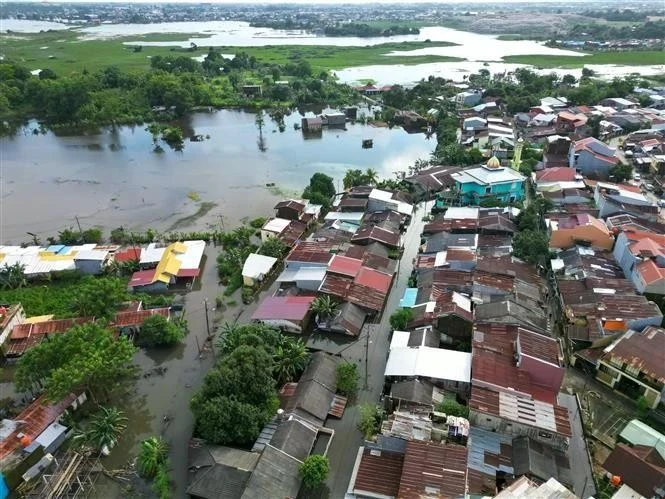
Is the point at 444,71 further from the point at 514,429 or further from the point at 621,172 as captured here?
the point at 514,429

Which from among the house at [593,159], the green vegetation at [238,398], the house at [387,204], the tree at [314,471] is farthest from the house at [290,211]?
the house at [593,159]

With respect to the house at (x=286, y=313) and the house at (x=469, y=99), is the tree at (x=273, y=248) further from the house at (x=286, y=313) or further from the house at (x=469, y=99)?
the house at (x=469, y=99)

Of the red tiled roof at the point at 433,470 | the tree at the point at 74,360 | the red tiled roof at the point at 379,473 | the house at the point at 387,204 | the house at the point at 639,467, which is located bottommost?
the house at the point at 387,204

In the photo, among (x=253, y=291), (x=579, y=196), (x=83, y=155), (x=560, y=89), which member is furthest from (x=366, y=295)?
(x=560, y=89)

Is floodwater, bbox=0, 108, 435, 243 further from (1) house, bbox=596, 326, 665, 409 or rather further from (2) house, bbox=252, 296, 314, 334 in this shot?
(1) house, bbox=596, 326, 665, 409

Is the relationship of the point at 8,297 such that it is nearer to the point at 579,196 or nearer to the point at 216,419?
the point at 216,419

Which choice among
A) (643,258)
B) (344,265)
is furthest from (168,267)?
(643,258)
